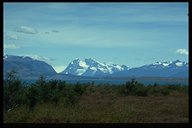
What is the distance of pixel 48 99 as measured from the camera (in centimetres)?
1155

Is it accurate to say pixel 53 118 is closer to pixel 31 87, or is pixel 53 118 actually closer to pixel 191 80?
pixel 31 87

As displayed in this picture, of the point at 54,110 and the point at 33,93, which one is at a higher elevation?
the point at 33,93

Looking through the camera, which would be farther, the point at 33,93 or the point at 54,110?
the point at 33,93

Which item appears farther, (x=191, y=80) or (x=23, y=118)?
(x=23, y=118)

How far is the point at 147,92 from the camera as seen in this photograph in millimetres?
17297

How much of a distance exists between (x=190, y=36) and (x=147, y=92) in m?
14.2

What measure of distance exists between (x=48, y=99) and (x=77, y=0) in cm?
859

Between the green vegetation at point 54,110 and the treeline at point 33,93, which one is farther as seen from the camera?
the treeline at point 33,93

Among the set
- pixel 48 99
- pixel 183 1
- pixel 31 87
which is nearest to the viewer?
pixel 183 1

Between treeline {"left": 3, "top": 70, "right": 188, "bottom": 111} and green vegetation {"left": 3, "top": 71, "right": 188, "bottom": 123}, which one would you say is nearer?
green vegetation {"left": 3, "top": 71, "right": 188, "bottom": 123}
